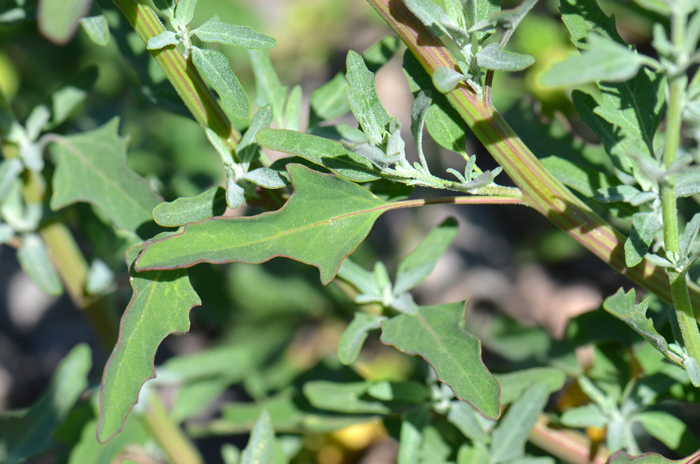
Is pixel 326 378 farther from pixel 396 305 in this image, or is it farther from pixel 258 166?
pixel 258 166

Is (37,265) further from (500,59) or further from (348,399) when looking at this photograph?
(500,59)

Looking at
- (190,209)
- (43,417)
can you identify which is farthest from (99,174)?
(43,417)

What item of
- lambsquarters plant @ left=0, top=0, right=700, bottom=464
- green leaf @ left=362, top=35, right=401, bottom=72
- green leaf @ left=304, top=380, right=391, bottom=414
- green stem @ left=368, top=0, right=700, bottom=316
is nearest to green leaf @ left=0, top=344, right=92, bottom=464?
lambsquarters plant @ left=0, top=0, right=700, bottom=464

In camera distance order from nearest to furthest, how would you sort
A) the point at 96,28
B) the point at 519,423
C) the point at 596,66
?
the point at 596,66
the point at 96,28
the point at 519,423

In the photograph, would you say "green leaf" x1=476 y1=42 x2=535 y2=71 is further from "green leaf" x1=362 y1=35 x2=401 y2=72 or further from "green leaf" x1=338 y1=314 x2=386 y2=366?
"green leaf" x1=338 y1=314 x2=386 y2=366

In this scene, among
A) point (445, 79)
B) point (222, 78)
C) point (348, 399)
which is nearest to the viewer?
point (445, 79)

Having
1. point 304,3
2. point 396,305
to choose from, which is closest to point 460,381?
point 396,305
